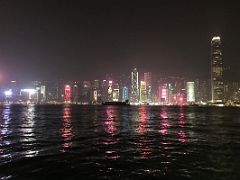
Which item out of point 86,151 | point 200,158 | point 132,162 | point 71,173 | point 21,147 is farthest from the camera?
point 21,147

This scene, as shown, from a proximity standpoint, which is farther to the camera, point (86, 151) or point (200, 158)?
point (86, 151)

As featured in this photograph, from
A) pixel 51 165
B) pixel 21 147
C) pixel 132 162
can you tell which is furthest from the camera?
pixel 21 147

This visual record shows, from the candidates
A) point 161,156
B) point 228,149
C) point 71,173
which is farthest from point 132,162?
point 228,149

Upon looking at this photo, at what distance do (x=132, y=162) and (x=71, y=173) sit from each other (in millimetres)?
5168

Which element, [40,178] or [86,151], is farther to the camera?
[86,151]

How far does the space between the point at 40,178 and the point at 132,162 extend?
23.6 feet

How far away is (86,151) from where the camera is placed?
87.1 feet

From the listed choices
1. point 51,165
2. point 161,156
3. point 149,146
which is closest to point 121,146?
point 149,146

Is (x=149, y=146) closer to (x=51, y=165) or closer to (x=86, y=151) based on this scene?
(x=86, y=151)

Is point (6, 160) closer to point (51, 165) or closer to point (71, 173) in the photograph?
point (51, 165)

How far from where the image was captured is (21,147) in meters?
28.7

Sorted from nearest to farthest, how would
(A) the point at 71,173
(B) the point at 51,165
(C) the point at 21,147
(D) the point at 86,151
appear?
(A) the point at 71,173 → (B) the point at 51,165 → (D) the point at 86,151 → (C) the point at 21,147

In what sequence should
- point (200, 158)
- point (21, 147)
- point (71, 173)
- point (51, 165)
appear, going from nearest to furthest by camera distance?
point (71, 173) → point (51, 165) → point (200, 158) → point (21, 147)

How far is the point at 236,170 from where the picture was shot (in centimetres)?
1923
